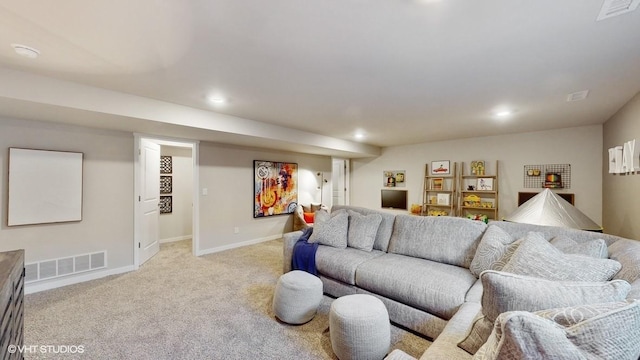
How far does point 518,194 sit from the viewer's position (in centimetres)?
497

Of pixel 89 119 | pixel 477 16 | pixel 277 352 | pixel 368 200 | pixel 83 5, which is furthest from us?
pixel 368 200

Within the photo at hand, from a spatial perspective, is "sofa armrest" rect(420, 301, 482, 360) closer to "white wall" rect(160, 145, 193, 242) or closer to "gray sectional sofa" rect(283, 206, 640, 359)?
"gray sectional sofa" rect(283, 206, 640, 359)

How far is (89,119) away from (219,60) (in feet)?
6.63

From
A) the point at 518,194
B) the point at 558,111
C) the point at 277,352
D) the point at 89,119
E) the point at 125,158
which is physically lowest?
the point at 277,352

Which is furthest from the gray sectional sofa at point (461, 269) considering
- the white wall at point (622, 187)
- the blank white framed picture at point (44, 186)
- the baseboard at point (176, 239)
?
the baseboard at point (176, 239)

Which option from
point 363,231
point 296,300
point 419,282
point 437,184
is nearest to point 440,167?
point 437,184

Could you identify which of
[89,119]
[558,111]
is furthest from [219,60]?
[558,111]

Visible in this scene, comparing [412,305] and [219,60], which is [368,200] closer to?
[412,305]

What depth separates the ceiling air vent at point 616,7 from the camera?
141cm

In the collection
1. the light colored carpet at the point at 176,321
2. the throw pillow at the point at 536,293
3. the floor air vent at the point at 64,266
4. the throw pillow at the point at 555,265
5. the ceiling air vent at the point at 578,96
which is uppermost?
the ceiling air vent at the point at 578,96

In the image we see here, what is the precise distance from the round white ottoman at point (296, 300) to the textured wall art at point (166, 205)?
4.19m

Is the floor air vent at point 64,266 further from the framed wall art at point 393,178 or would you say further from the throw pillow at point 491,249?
the framed wall art at point 393,178

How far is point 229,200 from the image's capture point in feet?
16.1

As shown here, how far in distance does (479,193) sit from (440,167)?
3.05 ft
